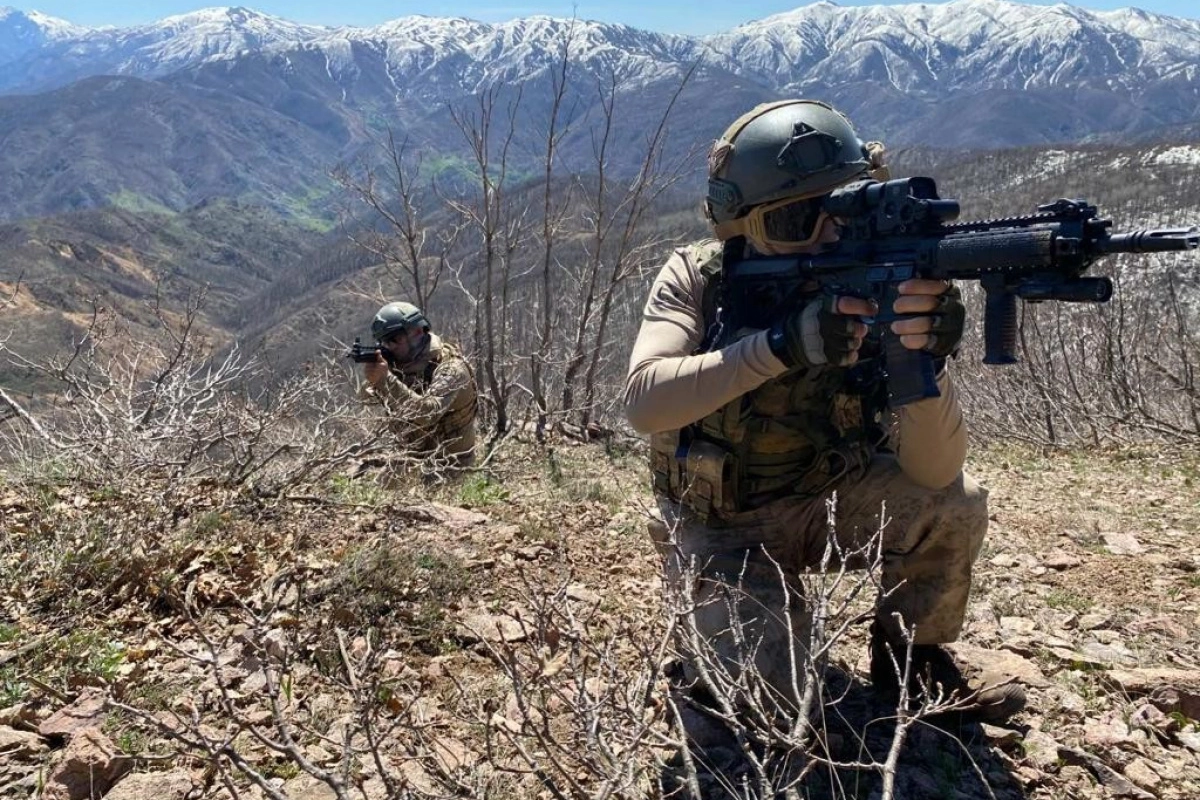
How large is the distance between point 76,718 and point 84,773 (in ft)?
1.02

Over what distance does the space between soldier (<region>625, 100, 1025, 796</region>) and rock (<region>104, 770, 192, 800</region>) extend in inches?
52.2

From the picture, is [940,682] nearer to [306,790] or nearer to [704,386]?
[704,386]

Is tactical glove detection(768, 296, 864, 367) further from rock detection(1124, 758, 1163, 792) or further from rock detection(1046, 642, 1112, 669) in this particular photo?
rock detection(1046, 642, 1112, 669)

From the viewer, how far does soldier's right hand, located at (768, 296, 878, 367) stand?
7.25ft

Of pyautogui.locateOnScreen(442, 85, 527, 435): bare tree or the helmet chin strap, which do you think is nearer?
the helmet chin strap

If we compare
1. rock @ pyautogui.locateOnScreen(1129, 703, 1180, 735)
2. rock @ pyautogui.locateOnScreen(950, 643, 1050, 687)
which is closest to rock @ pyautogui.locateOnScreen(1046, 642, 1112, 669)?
rock @ pyautogui.locateOnScreen(950, 643, 1050, 687)

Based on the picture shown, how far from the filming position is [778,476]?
2.68 m

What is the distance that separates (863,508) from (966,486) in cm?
31

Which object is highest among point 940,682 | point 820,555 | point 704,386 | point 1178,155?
point 1178,155

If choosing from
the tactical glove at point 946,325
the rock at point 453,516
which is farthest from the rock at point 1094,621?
the rock at point 453,516

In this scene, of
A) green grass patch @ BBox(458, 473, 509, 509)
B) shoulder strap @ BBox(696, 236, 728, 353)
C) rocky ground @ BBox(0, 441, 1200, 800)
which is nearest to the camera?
rocky ground @ BBox(0, 441, 1200, 800)

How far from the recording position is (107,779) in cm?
206

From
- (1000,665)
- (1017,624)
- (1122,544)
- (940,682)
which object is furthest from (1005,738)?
(1122,544)

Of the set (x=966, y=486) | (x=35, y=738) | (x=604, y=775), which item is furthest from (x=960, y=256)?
(x=35, y=738)
